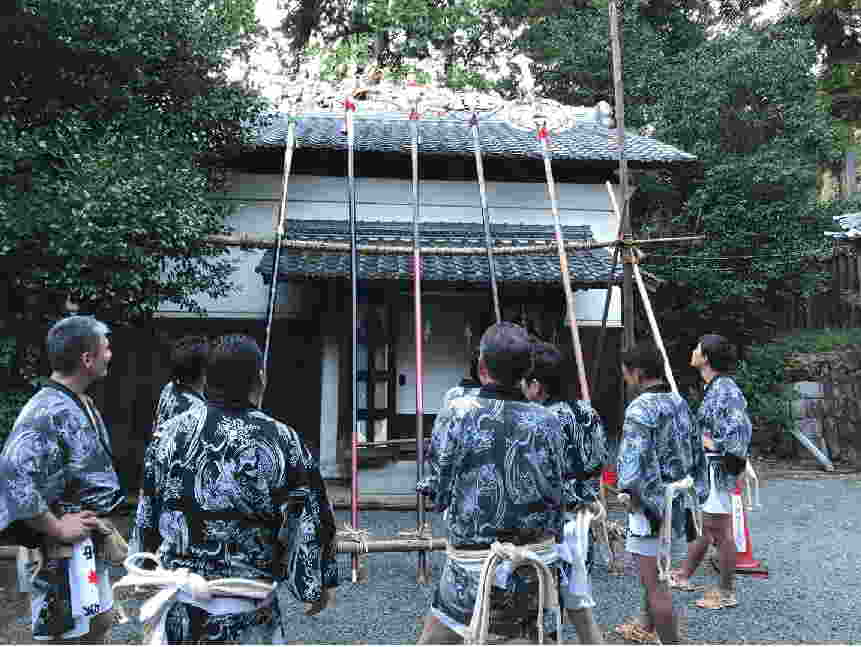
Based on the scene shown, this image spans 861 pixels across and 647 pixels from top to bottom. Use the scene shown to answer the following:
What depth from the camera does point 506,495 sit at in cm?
258

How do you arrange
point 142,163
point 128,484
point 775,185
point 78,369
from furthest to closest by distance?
1. point 775,185
2. point 128,484
3. point 142,163
4. point 78,369

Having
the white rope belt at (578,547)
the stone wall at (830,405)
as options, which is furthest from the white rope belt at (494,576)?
the stone wall at (830,405)

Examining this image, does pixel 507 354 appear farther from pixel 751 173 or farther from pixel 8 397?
pixel 751 173

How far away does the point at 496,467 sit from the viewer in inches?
102

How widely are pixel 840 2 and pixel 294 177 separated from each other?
13620 mm

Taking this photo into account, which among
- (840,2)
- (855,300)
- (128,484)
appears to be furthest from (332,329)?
(840,2)

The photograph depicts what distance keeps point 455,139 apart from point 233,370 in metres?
8.75

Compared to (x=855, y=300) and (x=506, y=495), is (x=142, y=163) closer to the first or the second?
(x=506, y=495)

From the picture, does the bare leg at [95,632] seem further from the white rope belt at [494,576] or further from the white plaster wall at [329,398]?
the white plaster wall at [329,398]

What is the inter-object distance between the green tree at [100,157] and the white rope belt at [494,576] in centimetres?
433

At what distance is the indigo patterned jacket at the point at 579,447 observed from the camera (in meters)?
3.67

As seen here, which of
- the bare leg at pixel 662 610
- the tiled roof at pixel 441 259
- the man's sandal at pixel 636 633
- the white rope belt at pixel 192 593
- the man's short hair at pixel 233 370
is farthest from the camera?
the tiled roof at pixel 441 259

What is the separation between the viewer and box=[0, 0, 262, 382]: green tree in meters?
5.45

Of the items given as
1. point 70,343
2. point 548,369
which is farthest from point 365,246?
point 70,343
